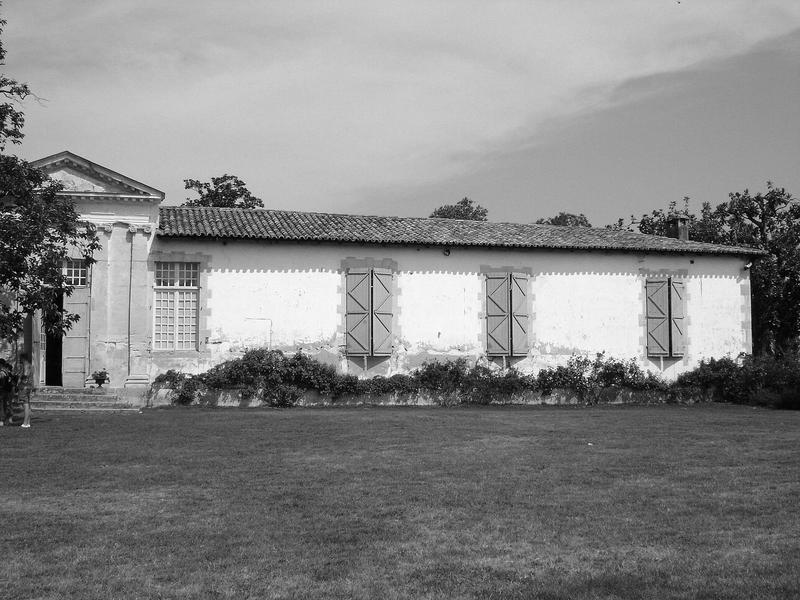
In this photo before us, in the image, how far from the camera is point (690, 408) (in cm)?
2355

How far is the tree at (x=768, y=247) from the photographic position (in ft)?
102

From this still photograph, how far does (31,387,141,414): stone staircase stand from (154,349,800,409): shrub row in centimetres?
151

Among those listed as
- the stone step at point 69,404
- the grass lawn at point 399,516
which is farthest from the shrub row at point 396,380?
the grass lawn at point 399,516

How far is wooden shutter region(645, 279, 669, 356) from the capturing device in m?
25.2

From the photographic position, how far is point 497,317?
2422 centimetres

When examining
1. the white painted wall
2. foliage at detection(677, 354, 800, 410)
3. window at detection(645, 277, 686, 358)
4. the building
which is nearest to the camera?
the building

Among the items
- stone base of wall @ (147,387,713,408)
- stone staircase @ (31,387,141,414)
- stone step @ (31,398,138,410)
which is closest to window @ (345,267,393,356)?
stone base of wall @ (147,387,713,408)

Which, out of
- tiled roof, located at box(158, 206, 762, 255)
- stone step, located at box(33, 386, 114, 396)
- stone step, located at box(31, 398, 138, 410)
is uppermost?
tiled roof, located at box(158, 206, 762, 255)

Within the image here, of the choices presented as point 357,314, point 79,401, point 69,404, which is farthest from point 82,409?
point 357,314

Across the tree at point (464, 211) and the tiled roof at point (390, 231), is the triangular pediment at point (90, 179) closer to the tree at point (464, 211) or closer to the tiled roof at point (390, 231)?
the tiled roof at point (390, 231)

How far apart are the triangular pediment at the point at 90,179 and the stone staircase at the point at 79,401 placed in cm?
469

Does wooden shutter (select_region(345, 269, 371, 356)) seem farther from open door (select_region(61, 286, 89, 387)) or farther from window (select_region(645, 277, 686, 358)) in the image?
window (select_region(645, 277, 686, 358))

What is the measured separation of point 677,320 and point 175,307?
1373 cm

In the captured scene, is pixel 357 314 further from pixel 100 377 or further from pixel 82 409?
pixel 82 409
